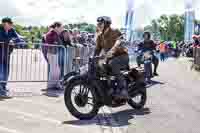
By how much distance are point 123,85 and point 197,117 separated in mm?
1466

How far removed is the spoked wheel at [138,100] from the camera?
9.32 m

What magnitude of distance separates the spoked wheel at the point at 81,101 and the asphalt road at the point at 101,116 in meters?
0.16

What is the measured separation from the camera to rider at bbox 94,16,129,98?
845 cm

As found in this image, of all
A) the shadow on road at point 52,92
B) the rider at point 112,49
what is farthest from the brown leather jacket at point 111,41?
the shadow on road at point 52,92

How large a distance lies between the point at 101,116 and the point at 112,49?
1.24 m

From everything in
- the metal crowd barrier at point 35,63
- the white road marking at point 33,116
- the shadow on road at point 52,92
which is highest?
the metal crowd barrier at point 35,63

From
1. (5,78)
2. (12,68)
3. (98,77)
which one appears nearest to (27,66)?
(12,68)

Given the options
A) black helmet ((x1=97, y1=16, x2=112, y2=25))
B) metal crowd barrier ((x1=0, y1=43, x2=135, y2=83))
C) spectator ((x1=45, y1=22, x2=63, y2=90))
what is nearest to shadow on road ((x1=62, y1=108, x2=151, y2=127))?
black helmet ((x1=97, y1=16, x2=112, y2=25))

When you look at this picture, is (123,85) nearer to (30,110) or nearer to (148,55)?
(30,110)

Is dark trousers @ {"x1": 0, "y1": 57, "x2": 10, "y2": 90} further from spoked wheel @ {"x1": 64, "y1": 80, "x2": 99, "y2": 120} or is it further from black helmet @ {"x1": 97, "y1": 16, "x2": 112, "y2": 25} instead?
black helmet @ {"x1": 97, "y1": 16, "x2": 112, "y2": 25}

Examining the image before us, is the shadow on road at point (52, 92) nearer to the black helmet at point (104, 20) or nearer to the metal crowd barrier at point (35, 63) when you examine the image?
the metal crowd barrier at point (35, 63)

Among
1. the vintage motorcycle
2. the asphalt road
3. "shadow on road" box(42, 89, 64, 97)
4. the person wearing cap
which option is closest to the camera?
the asphalt road

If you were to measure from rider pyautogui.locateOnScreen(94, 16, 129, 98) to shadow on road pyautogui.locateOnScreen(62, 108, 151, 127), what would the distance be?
1.34 feet

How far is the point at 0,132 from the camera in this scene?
22.5ft
